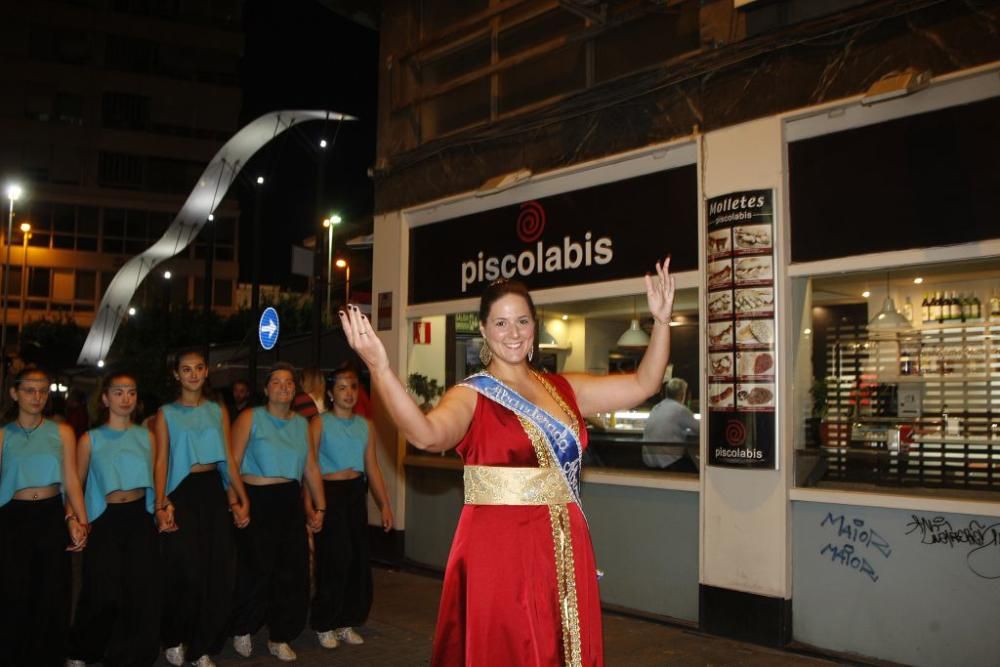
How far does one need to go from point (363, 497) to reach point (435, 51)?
5451 millimetres

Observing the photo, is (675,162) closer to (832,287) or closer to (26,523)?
(832,287)

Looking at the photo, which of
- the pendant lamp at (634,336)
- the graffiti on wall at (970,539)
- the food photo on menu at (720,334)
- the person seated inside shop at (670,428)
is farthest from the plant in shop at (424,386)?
the graffiti on wall at (970,539)

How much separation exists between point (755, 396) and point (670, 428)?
57.9 inches

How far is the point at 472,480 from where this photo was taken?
3359 mm

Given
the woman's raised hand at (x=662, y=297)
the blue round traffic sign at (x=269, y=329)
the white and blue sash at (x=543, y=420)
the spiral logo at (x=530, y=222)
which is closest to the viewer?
the white and blue sash at (x=543, y=420)

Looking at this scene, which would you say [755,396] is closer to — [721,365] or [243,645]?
[721,365]

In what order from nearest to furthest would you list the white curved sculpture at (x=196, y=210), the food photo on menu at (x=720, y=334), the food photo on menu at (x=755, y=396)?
the food photo on menu at (x=755, y=396)
the food photo on menu at (x=720, y=334)
the white curved sculpture at (x=196, y=210)

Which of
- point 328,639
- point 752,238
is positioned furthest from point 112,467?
point 752,238

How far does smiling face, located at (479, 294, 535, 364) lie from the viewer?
344 cm

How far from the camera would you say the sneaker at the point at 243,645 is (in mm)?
7066

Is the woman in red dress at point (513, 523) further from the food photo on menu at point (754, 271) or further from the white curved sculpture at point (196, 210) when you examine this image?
the white curved sculpture at point (196, 210)

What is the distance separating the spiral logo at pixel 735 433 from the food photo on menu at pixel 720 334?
1.90 ft

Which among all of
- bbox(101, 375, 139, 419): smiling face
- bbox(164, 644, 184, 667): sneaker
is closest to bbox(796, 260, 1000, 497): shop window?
bbox(164, 644, 184, 667): sneaker

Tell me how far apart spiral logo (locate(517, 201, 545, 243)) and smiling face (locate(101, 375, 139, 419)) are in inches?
167
